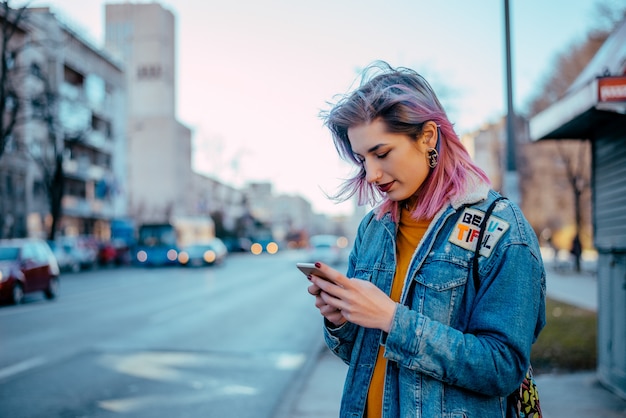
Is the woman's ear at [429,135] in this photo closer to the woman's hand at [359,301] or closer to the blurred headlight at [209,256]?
the woman's hand at [359,301]

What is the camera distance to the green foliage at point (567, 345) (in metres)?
8.10

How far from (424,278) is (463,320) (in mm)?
163

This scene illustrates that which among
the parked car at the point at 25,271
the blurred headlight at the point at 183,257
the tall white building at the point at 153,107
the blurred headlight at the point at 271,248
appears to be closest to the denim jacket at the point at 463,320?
the parked car at the point at 25,271

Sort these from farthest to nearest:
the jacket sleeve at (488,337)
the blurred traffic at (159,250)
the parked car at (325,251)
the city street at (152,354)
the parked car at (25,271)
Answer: the parked car at (325,251) < the blurred traffic at (159,250) < the parked car at (25,271) < the city street at (152,354) < the jacket sleeve at (488,337)

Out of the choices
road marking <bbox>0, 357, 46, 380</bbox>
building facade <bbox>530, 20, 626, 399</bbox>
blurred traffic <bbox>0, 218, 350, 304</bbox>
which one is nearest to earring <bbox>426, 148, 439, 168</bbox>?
building facade <bbox>530, 20, 626, 399</bbox>

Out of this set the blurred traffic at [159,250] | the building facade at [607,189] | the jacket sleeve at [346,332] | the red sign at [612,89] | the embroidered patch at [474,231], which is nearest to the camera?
the embroidered patch at [474,231]

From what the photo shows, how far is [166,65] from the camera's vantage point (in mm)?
92125

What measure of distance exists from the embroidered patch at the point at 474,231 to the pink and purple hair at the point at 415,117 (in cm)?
8

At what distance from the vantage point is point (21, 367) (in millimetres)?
8328

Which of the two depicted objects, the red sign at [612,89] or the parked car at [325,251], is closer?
the red sign at [612,89]

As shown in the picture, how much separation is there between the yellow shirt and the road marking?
6.95m

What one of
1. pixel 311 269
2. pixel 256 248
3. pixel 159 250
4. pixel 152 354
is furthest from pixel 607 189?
pixel 256 248

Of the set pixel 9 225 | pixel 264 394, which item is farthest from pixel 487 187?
pixel 9 225

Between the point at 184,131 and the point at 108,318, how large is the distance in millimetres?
84120
